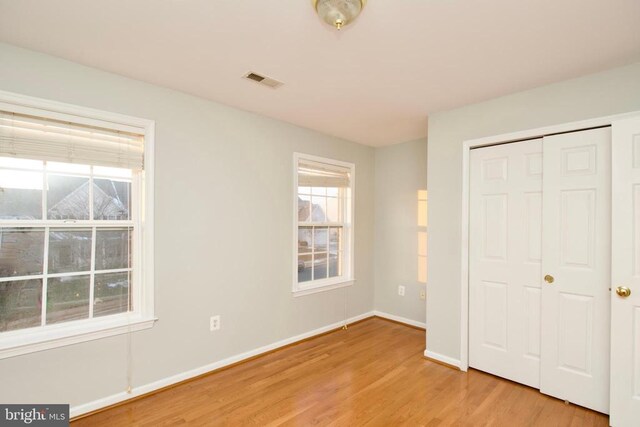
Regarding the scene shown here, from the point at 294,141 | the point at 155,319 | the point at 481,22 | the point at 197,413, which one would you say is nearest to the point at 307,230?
the point at 294,141

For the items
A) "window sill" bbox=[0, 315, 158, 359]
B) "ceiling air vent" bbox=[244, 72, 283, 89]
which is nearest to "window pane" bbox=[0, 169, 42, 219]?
"window sill" bbox=[0, 315, 158, 359]

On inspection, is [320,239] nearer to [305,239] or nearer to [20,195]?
[305,239]

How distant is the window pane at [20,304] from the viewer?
204cm

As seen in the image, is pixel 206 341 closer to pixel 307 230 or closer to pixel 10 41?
pixel 307 230

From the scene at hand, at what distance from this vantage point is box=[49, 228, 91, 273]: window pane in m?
2.19

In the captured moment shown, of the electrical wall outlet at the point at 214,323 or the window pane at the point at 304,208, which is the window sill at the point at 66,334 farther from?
the window pane at the point at 304,208

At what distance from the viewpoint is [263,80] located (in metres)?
2.48

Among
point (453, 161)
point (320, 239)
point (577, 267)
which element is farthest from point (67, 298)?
point (577, 267)

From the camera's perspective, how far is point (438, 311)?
3.14 m

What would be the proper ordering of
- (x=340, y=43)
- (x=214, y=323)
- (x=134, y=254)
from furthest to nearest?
(x=214, y=323)
(x=134, y=254)
(x=340, y=43)

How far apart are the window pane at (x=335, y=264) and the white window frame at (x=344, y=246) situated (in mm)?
50

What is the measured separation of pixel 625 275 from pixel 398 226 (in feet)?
8.07

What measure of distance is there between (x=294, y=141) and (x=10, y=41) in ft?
7.70

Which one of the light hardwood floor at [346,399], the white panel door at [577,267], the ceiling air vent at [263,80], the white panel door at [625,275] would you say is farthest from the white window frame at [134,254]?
the white panel door at [625,275]
